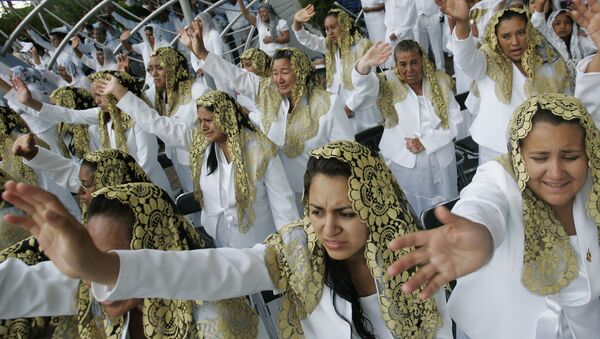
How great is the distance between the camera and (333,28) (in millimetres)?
4906

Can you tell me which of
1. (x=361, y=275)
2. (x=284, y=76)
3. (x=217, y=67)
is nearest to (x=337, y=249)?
(x=361, y=275)

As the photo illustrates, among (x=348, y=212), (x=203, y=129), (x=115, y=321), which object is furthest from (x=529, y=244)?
(x=203, y=129)

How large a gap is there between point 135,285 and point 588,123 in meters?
1.39

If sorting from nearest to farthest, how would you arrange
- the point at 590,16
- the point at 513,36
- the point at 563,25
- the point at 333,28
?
the point at 590,16, the point at 513,36, the point at 563,25, the point at 333,28

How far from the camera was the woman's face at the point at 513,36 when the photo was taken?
9.12ft

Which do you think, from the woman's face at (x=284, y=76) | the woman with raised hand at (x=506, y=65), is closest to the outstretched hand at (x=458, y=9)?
the woman with raised hand at (x=506, y=65)

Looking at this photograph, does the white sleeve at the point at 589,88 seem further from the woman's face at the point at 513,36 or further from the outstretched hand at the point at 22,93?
the outstretched hand at the point at 22,93

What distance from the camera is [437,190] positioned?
3.30 meters

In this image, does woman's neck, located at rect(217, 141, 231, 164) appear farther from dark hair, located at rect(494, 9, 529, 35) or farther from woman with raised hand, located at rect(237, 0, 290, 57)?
woman with raised hand, located at rect(237, 0, 290, 57)

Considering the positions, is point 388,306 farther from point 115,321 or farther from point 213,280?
point 115,321

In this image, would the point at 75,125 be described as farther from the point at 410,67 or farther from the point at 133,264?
the point at 133,264

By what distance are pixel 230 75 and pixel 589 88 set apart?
101 inches

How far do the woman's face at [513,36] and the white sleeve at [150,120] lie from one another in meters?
2.18

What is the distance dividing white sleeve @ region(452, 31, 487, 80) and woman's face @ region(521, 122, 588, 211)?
4.52 feet
